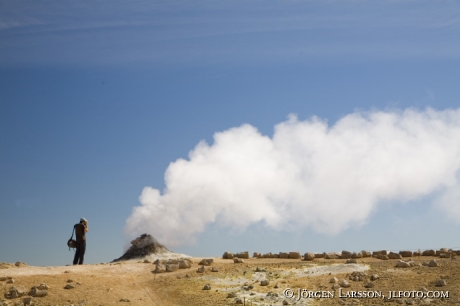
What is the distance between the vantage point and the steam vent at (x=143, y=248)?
92.3ft

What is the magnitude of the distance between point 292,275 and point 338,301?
3.18 m

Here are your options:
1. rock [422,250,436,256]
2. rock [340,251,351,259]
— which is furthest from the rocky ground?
rock [422,250,436,256]

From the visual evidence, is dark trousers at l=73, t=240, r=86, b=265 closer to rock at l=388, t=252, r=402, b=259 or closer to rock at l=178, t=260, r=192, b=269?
rock at l=178, t=260, r=192, b=269

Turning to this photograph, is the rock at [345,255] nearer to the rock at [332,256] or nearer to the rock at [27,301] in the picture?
the rock at [332,256]

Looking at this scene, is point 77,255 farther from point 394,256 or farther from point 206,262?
point 394,256

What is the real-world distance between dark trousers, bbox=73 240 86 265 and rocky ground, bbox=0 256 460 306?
7.87 ft

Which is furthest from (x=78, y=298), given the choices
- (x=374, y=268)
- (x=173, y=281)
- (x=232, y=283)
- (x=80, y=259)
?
(x=374, y=268)

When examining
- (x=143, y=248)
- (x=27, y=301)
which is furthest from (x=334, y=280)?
(x=143, y=248)

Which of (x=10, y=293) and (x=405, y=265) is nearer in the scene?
(x=10, y=293)

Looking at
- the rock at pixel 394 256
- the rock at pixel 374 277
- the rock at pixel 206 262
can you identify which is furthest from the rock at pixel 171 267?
the rock at pixel 394 256

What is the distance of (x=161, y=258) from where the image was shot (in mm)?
27219

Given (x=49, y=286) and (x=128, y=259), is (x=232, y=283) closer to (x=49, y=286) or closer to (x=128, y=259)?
(x=49, y=286)

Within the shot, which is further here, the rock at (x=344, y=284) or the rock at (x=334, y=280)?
the rock at (x=334, y=280)

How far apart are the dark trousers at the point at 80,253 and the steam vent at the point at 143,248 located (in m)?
2.40
